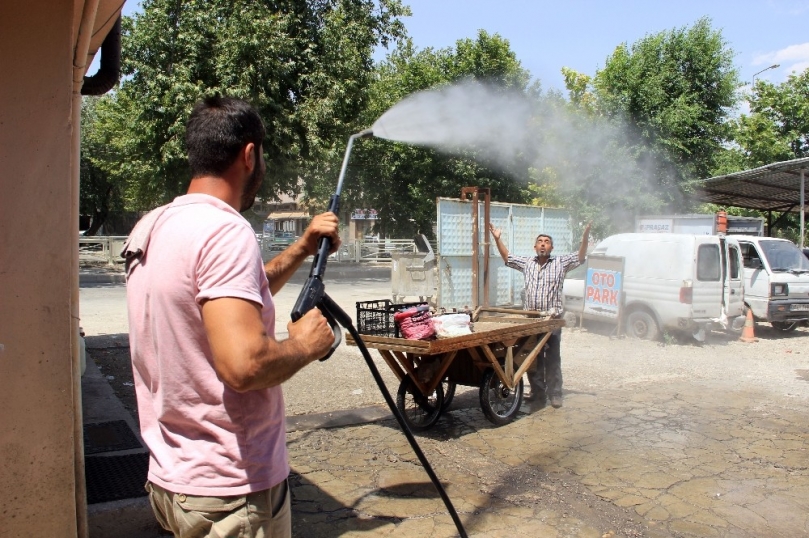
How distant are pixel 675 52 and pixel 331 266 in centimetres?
1552

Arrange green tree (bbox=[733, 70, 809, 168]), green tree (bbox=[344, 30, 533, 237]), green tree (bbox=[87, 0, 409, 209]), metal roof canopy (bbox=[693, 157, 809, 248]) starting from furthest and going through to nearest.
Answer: green tree (bbox=[344, 30, 533, 237]) → green tree (bbox=[733, 70, 809, 168]) → green tree (bbox=[87, 0, 409, 209]) → metal roof canopy (bbox=[693, 157, 809, 248])

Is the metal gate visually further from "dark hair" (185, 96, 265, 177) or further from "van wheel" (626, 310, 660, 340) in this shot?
"dark hair" (185, 96, 265, 177)

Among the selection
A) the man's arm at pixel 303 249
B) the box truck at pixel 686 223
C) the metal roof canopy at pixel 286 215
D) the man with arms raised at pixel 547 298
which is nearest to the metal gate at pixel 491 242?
the box truck at pixel 686 223

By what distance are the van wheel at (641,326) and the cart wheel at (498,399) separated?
6.00 meters

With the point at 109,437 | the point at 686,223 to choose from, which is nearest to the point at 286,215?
the point at 686,223

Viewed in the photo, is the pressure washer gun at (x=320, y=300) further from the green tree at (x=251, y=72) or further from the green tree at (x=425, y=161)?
the green tree at (x=425, y=161)

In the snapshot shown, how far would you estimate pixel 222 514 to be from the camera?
183cm

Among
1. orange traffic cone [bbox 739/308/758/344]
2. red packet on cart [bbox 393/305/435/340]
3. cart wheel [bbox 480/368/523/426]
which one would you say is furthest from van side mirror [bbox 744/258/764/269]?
red packet on cart [bbox 393/305/435/340]

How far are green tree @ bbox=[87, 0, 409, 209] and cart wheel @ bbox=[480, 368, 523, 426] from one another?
12984 millimetres

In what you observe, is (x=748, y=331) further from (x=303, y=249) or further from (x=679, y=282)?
(x=303, y=249)

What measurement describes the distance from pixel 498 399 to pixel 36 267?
4482mm

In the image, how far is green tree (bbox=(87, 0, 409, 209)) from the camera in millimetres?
18047

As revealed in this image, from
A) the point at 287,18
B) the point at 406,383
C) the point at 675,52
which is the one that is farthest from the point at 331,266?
the point at 406,383

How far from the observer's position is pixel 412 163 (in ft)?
92.7
